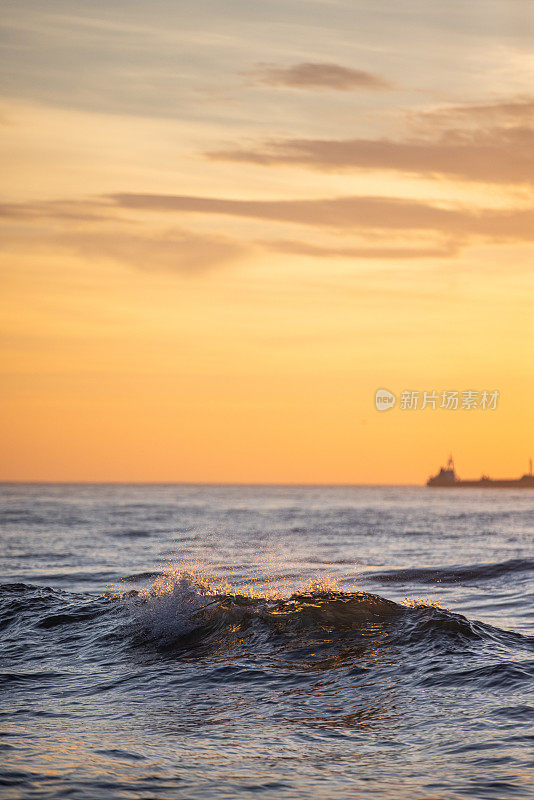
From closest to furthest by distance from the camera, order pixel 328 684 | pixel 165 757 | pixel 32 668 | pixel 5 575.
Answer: pixel 165 757 → pixel 328 684 → pixel 32 668 → pixel 5 575

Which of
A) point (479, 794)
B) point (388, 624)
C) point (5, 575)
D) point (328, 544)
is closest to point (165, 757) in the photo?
point (479, 794)

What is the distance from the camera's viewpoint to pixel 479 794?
7121 mm

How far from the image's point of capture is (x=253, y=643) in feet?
43.8

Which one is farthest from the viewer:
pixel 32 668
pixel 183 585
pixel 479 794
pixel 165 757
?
pixel 183 585

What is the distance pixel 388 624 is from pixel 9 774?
811cm

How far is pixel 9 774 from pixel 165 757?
152 cm

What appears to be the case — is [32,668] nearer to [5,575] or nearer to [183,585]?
[183,585]

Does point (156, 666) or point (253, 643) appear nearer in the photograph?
point (156, 666)

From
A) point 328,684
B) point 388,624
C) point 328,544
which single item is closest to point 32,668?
point 328,684

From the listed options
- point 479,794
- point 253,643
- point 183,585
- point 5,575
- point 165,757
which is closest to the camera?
point 479,794

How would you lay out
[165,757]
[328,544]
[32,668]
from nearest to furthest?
[165,757], [32,668], [328,544]

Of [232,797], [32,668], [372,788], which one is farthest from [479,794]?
[32,668]

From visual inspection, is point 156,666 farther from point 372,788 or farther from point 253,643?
point 372,788

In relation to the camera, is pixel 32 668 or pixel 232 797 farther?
pixel 32 668
